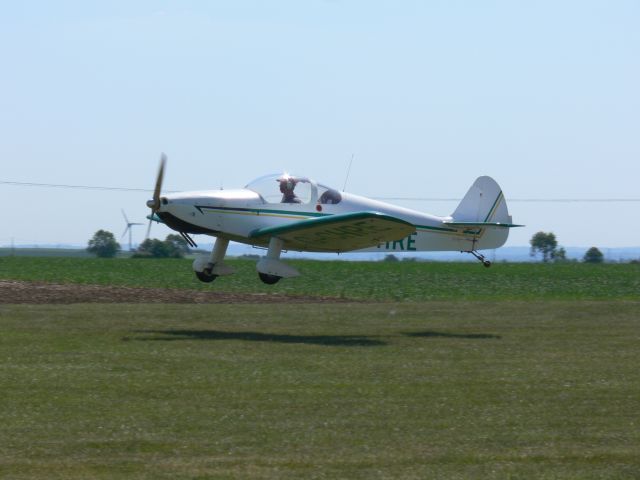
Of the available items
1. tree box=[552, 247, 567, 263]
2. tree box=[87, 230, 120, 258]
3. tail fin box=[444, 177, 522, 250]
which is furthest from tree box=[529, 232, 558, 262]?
tail fin box=[444, 177, 522, 250]

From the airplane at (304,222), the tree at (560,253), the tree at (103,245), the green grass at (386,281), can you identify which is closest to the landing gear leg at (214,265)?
the airplane at (304,222)

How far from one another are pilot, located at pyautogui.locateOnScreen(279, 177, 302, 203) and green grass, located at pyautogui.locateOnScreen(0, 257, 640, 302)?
9113 millimetres

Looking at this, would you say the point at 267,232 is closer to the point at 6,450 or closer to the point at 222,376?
the point at 222,376

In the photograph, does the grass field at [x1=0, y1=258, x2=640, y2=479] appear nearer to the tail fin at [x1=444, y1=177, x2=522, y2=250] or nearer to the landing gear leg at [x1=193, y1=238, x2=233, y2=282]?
the landing gear leg at [x1=193, y1=238, x2=233, y2=282]

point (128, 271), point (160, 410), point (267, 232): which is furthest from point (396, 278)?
point (160, 410)

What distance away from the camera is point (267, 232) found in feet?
59.1

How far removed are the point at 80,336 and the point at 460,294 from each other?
16.3 m

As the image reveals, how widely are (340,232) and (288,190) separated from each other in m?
1.57

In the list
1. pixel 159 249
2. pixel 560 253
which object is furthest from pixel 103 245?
pixel 560 253

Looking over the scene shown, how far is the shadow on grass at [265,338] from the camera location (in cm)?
1541

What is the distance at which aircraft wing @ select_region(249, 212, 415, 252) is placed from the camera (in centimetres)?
1652

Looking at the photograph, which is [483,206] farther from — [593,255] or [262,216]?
[593,255]

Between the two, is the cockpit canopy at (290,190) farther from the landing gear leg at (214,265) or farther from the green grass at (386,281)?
the green grass at (386,281)

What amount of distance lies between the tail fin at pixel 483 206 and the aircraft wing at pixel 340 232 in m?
2.59
